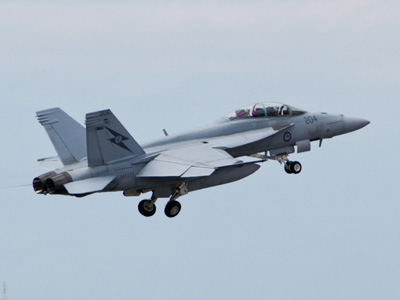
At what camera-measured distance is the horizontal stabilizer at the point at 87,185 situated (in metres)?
33.3

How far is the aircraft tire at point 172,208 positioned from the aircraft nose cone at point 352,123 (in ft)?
22.6

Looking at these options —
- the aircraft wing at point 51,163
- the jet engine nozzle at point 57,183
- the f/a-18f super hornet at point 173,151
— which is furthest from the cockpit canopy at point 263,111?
the jet engine nozzle at point 57,183

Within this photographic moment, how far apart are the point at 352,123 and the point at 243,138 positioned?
4405 millimetres

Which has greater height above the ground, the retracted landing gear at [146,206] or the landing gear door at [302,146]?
the landing gear door at [302,146]

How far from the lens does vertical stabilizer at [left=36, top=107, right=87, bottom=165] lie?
3678 cm

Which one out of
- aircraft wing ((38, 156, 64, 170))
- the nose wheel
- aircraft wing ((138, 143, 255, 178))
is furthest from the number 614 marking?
aircraft wing ((38, 156, 64, 170))

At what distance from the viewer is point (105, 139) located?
34.0m

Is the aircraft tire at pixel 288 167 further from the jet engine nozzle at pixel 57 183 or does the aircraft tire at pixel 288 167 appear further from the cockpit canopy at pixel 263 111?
the jet engine nozzle at pixel 57 183

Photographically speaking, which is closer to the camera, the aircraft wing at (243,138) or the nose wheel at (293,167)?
the aircraft wing at (243,138)

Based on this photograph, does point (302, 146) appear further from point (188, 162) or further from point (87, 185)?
point (87, 185)

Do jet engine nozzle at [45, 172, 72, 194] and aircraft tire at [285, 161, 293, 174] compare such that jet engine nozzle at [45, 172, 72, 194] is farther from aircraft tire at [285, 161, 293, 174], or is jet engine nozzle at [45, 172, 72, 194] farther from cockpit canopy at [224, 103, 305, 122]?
aircraft tire at [285, 161, 293, 174]

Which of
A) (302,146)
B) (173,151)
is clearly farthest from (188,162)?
(302,146)

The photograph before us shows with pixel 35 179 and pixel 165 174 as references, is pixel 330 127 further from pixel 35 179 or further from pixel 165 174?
pixel 35 179

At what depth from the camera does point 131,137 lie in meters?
34.7
